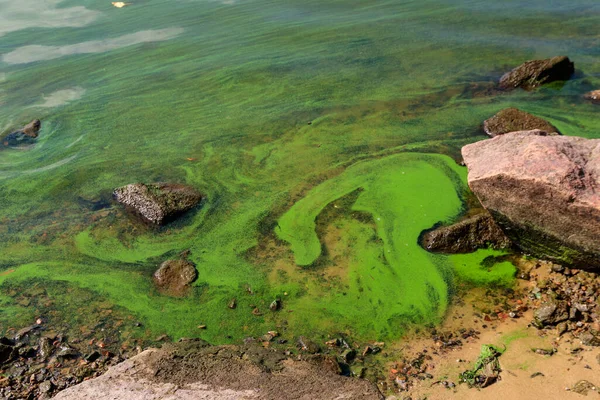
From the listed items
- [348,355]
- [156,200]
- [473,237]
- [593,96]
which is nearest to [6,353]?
[156,200]

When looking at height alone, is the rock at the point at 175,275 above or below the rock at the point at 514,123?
below

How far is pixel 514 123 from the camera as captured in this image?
5.26 m

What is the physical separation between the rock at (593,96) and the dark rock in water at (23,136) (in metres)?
6.99

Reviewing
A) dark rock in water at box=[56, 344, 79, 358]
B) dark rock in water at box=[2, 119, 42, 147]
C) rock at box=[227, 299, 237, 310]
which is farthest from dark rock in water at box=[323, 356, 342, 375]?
dark rock in water at box=[2, 119, 42, 147]

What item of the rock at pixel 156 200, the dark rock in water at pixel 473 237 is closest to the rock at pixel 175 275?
the rock at pixel 156 200

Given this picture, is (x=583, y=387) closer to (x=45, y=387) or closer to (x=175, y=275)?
(x=175, y=275)

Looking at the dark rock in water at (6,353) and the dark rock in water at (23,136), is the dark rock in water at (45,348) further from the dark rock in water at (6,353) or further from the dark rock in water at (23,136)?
the dark rock in water at (23,136)

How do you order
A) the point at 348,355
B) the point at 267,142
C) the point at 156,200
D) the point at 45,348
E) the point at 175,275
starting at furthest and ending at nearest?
1. the point at 267,142
2. the point at 156,200
3. the point at 175,275
4. the point at 45,348
5. the point at 348,355

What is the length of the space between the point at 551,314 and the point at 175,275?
282 centimetres

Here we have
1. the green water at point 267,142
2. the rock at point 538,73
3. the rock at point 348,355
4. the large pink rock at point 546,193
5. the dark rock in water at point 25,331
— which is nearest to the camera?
the rock at point 348,355

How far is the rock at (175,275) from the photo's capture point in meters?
3.82

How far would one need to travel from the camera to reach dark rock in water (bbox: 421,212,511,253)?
3902mm

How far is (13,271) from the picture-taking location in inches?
159

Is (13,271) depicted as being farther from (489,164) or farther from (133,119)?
(489,164)
